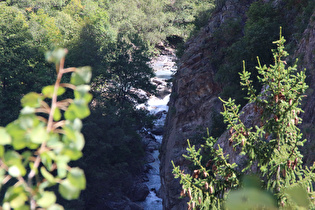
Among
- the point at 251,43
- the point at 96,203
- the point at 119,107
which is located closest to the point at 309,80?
the point at 251,43

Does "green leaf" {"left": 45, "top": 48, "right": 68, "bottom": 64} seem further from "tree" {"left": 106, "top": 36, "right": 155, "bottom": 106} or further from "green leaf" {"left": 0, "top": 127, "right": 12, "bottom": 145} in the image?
"tree" {"left": 106, "top": 36, "right": 155, "bottom": 106}

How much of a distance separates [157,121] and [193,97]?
483 inches

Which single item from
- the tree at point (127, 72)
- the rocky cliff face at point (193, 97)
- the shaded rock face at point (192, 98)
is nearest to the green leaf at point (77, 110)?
the rocky cliff face at point (193, 97)

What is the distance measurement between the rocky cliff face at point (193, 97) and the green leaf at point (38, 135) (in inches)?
548

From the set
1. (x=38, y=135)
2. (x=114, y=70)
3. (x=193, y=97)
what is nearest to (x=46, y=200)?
(x=38, y=135)

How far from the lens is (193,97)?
679 inches

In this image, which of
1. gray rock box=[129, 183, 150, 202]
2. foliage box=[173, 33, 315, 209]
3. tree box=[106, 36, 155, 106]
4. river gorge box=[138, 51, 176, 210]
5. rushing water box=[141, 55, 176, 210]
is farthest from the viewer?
tree box=[106, 36, 155, 106]

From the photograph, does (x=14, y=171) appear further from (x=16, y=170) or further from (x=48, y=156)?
(x=48, y=156)

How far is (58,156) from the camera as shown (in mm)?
1042

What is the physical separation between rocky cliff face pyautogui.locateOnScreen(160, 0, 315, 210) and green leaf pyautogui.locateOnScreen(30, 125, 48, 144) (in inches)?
548

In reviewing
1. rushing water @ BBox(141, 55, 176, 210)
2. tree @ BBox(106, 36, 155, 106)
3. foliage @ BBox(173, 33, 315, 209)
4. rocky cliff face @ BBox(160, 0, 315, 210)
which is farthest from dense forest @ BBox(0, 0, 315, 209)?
foliage @ BBox(173, 33, 315, 209)

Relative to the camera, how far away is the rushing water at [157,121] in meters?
20.0

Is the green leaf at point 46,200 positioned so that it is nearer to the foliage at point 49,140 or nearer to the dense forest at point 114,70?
the foliage at point 49,140

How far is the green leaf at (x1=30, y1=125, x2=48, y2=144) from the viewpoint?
985mm
